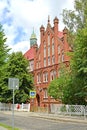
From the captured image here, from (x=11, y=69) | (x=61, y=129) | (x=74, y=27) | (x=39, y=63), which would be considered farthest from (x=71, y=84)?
(x=39, y=63)

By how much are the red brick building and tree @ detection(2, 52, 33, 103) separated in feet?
20.7

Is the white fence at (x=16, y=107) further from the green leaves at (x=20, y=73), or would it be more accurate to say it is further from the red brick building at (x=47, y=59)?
the red brick building at (x=47, y=59)

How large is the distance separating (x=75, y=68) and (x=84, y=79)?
1.61 m

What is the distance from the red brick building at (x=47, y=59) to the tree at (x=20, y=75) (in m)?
6.32

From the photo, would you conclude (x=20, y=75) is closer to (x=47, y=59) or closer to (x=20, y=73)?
(x=20, y=73)

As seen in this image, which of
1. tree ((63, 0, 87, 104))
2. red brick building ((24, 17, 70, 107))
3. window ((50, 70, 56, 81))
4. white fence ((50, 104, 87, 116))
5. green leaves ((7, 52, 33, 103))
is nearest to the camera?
tree ((63, 0, 87, 104))

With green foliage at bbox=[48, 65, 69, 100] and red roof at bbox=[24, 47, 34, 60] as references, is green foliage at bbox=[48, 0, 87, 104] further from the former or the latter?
red roof at bbox=[24, 47, 34, 60]

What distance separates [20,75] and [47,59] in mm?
9801

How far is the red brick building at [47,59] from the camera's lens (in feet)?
197

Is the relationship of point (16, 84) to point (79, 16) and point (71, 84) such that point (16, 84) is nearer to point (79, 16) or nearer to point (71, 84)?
point (71, 84)

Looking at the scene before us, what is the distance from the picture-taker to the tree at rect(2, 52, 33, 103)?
55.3 meters

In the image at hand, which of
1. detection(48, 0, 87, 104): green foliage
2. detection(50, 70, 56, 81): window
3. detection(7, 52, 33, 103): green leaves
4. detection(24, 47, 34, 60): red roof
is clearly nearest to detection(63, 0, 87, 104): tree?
detection(48, 0, 87, 104): green foliage

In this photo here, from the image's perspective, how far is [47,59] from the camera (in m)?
63.7

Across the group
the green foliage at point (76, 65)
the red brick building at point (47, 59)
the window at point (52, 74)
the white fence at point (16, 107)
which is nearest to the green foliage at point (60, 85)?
the green foliage at point (76, 65)
